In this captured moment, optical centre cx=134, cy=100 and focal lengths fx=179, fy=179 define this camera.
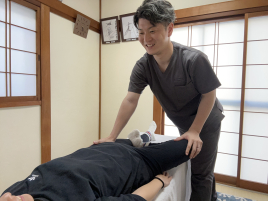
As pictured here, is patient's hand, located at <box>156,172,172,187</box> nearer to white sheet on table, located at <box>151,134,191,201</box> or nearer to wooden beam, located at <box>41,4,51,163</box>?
white sheet on table, located at <box>151,134,191,201</box>

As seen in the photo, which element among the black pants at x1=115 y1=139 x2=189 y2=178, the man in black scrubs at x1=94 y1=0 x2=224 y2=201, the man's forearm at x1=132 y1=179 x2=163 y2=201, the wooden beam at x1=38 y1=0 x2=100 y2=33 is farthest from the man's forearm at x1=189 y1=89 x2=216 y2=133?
the wooden beam at x1=38 y1=0 x2=100 y2=33

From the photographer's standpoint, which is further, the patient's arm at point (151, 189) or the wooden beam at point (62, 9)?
the wooden beam at point (62, 9)

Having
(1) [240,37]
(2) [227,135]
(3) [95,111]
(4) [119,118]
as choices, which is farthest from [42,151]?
(1) [240,37]

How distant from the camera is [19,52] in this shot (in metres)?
1.89

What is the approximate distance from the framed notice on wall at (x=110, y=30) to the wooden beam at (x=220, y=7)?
A: 967mm

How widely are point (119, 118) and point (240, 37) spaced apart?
6.07 ft

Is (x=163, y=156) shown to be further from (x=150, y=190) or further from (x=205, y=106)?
(x=205, y=106)

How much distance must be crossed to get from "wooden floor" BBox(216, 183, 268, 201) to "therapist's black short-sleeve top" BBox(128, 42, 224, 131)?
127 centimetres

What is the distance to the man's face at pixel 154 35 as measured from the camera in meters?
1.07

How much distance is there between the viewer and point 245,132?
2.20 meters

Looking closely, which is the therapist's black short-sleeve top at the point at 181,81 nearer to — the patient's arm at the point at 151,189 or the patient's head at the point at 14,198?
the patient's arm at the point at 151,189

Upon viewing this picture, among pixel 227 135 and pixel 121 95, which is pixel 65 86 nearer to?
pixel 121 95

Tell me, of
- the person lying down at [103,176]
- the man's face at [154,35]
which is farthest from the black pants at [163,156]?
the man's face at [154,35]

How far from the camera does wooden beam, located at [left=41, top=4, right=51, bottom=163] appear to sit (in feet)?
6.76
